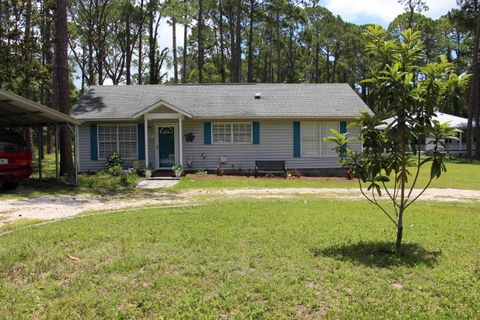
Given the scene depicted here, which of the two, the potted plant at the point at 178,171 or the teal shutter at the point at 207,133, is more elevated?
the teal shutter at the point at 207,133

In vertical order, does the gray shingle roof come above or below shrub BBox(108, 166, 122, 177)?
above

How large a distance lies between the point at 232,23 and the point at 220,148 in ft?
80.7

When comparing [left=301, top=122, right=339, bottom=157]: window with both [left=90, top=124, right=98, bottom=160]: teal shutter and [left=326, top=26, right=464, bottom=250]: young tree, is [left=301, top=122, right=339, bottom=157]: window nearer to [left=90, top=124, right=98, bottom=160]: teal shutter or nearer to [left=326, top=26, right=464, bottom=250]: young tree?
[left=90, top=124, right=98, bottom=160]: teal shutter

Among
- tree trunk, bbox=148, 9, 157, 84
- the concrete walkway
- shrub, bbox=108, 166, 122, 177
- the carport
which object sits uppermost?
tree trunk, bbox=148, 9, 157, 84

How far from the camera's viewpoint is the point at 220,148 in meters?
19.2

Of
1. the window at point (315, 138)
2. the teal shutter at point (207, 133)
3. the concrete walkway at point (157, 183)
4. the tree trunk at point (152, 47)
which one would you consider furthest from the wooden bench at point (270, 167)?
the tree trunk at point (152, 47)

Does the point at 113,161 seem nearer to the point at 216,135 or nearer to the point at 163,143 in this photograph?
the point at 163,143

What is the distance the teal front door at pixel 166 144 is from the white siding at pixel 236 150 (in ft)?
1.02

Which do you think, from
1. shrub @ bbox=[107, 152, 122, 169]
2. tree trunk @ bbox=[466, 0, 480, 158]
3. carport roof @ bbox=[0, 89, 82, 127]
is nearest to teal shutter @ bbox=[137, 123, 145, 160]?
shrub @ bbox=[107, 152, 122, 169]

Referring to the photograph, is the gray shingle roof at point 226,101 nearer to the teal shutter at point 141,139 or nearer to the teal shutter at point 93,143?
the teal shutter at point 93,143

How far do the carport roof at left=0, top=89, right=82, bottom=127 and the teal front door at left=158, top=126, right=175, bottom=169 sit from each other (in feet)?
17.3

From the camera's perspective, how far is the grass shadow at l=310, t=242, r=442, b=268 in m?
5.28

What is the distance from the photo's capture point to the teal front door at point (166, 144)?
63.5 feet

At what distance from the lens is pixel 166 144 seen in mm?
19375
